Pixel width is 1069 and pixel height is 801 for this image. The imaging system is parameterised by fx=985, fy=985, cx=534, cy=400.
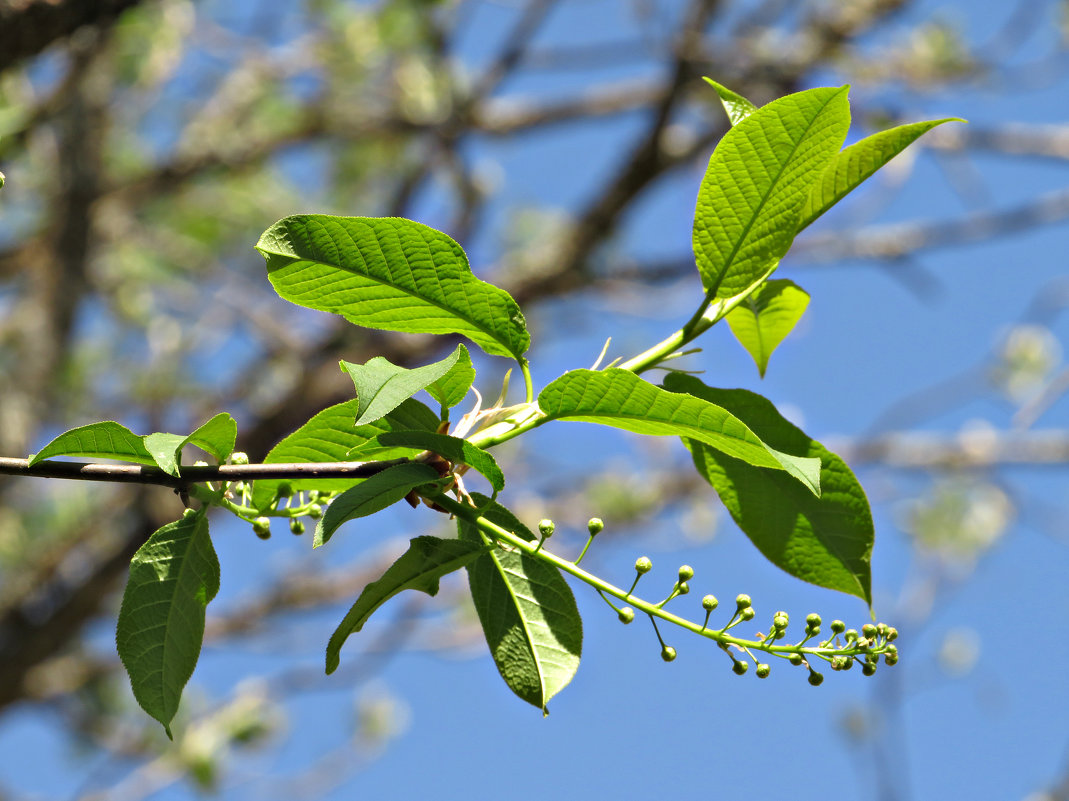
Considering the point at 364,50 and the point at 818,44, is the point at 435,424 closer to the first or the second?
the point at 818,44

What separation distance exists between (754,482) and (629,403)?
22cm

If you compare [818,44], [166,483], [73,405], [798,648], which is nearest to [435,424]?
[166,483]

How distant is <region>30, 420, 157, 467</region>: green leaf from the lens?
0.68 meters

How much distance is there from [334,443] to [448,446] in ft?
0.38

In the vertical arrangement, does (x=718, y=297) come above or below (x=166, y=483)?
above

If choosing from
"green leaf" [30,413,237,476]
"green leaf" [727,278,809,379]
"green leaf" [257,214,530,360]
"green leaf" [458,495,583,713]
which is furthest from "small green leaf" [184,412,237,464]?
"green leaf" [727,278,809,379]

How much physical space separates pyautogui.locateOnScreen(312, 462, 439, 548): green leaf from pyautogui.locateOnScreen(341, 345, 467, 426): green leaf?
55mm

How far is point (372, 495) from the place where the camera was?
658 millimetres

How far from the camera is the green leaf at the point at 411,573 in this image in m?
0.74

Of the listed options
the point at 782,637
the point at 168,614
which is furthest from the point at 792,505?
the point at 168,614

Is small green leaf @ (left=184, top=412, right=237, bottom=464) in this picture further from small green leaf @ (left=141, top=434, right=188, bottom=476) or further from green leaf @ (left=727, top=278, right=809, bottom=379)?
green leaf @ (left=727, top=278, right=809, bottom=379)

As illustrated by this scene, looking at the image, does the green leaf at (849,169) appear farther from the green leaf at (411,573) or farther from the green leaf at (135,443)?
the green leaf at (135,443)

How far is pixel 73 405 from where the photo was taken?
4590mm

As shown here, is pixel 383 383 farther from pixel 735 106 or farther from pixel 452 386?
pixel 735 106
